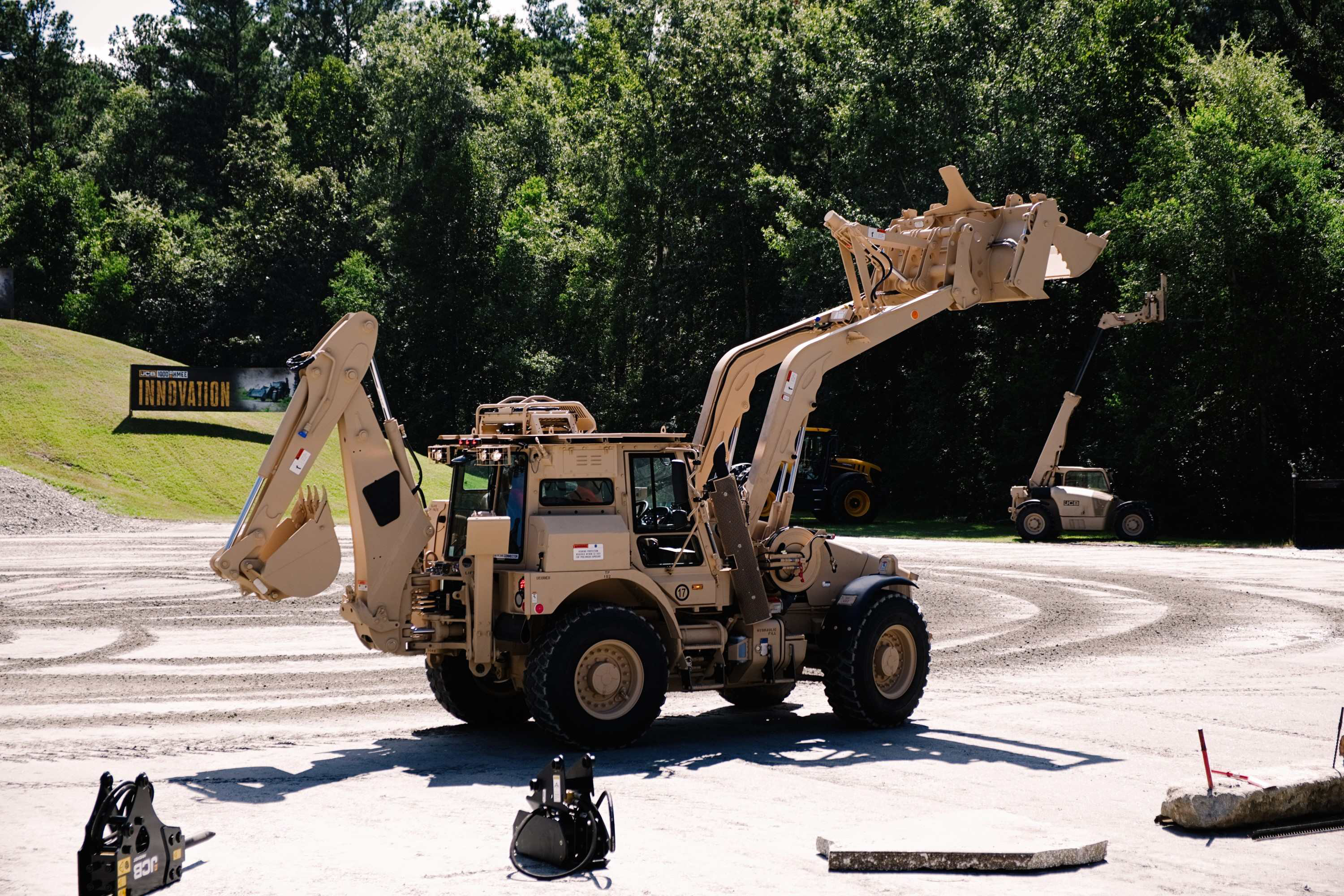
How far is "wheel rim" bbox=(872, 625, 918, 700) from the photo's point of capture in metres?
12.9

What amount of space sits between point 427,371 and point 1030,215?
200 ft

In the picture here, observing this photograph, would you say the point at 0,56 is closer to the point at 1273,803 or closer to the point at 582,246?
the point at 582,246

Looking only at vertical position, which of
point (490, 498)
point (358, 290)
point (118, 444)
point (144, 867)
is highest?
point (358, 290)

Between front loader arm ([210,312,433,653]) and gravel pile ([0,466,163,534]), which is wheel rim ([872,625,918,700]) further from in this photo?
gravel pile ([0,466,163,534])

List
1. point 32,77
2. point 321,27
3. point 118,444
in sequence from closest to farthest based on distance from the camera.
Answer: point 118,444 < point 32,77 < point 321,27

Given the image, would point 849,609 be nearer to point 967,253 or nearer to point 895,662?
point 895,662

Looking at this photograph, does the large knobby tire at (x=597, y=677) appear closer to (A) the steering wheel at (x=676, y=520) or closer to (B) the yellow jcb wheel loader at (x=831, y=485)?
(A) the steering wheel at (x=676, y=520)

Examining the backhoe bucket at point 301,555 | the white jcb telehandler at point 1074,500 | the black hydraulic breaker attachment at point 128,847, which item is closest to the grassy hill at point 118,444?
the white jcb telehandler at point 1074,500

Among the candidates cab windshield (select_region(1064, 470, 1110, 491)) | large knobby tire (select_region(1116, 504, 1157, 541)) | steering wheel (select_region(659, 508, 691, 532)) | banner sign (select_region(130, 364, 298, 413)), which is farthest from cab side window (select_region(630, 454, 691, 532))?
banner sign (select_region(130, 364, 298, 413))

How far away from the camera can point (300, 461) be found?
11453 mm

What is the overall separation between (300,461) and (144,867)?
4572 mm

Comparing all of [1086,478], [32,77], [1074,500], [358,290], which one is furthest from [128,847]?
[32,77]

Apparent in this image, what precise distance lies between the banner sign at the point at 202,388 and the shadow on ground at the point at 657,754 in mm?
43056

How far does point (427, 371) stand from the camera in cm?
7238
